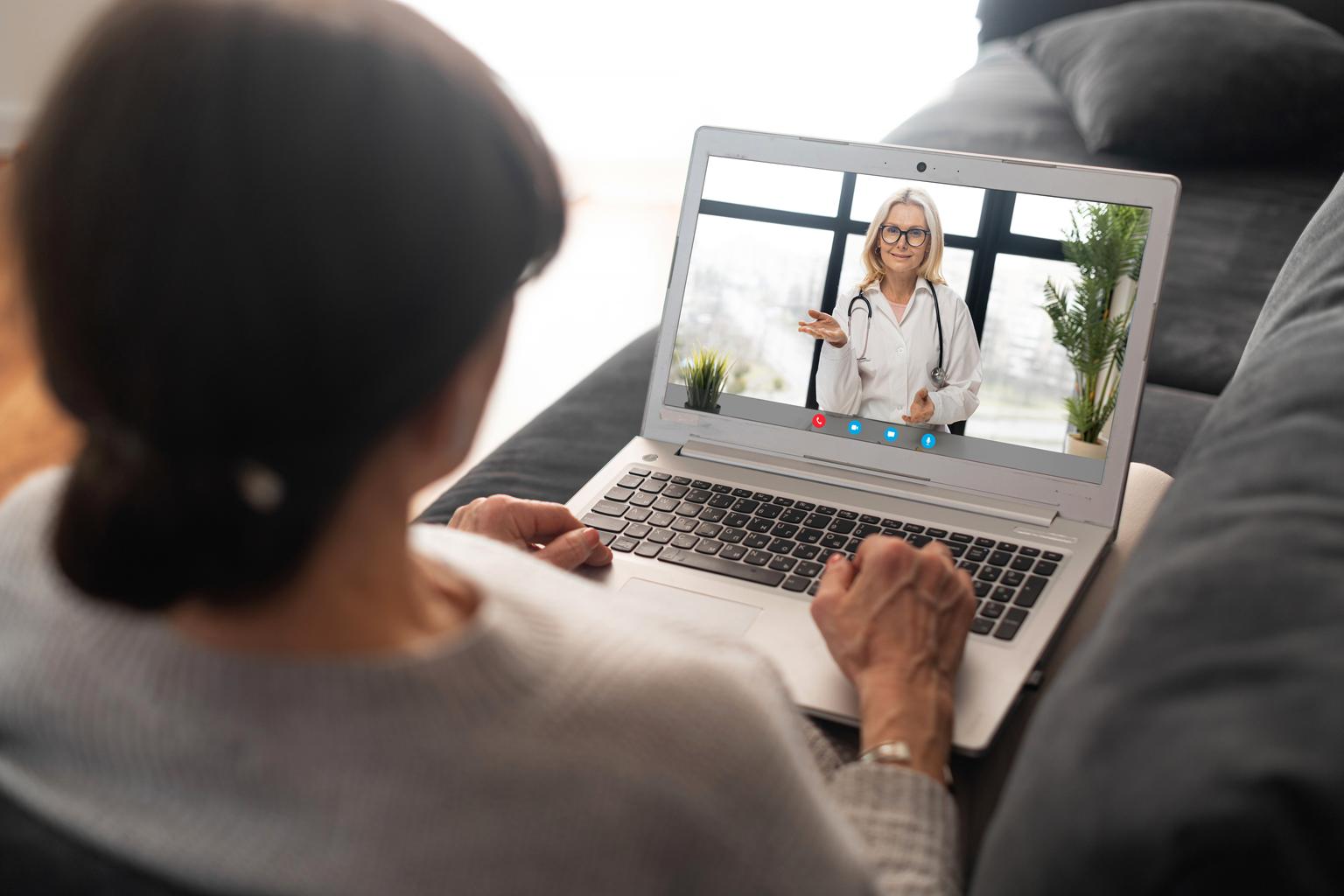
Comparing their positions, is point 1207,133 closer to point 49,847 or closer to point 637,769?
point 637,769

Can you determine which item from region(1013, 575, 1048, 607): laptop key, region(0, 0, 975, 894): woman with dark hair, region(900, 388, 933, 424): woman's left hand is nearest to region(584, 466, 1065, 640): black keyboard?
region(1013, 575, 1048, 607): laptop key

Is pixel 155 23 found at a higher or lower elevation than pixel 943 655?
higher

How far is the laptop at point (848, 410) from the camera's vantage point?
1.07 m

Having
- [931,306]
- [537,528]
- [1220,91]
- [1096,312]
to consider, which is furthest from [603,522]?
[1220,91]

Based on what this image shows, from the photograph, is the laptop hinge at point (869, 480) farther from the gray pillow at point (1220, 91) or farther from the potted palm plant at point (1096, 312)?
the gray pillow at point (1220, 91)

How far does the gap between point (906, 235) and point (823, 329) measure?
120mm

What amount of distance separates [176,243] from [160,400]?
59mm

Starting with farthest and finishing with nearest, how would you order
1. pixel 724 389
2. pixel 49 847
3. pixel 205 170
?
pixel 724 389 < pixel 49 847 < pixel 205 170

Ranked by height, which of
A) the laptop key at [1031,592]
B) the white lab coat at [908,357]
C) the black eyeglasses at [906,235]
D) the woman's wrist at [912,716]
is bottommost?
the woman's wrist at [912,716]

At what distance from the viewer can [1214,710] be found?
521 millimetres

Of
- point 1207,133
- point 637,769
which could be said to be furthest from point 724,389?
point 1207,133

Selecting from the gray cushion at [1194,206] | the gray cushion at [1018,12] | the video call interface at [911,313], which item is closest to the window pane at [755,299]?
the video call interface at [911,313]

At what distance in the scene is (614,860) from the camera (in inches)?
20.5

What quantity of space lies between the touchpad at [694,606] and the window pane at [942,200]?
1.38 ft
